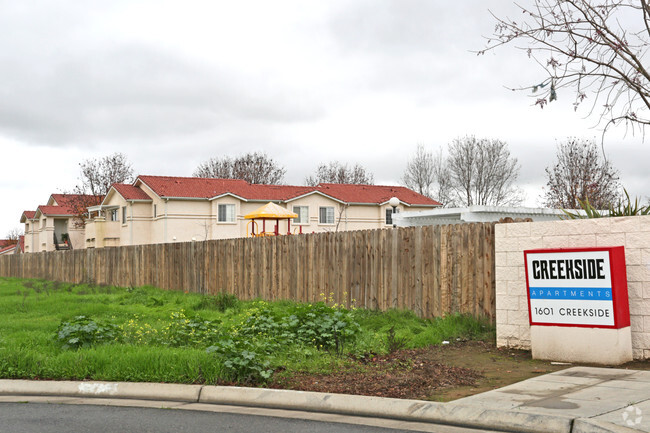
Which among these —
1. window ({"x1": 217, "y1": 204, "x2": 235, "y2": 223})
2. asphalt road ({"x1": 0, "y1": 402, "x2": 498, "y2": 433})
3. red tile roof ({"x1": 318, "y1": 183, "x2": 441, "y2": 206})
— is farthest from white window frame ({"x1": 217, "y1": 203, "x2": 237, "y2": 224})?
asphalt road ({"x1": 0, "y1": 402, "x2": 498, "y2": 433})

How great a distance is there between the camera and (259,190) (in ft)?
174

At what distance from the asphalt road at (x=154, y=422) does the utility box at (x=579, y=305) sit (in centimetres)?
364

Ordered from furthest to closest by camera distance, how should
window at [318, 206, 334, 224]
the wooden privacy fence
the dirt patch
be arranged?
window at [318, 206, 334, 224] < the wooden privacy fence < the dirt patch

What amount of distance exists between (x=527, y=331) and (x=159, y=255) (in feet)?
58.3

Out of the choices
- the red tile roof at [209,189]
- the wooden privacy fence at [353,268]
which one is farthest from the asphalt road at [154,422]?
the red tile roof at [209,189]

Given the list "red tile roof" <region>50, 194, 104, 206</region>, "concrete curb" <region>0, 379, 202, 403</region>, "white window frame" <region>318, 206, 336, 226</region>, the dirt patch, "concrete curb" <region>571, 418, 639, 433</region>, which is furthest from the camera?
"red tile roof" <region>50, 194, 104, 206</region>

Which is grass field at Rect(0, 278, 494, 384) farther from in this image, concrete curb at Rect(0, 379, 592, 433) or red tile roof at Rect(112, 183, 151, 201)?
red tile roof at Rect(112, 183, 151, 201)

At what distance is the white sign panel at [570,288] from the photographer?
29.7 feet

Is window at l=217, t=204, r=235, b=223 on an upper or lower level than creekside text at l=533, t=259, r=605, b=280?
upper

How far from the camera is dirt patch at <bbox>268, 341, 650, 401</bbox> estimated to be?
24.4ft

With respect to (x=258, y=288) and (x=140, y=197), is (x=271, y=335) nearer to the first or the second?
(x=258, y=288)

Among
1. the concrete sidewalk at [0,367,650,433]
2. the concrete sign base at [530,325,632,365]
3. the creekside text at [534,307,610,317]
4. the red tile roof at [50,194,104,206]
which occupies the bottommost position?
the concrete sidewalk at [0,367,650,433]

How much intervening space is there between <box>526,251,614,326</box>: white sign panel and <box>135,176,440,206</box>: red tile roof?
133 ft

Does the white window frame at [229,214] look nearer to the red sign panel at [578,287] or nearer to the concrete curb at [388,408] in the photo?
the red sign panel at [578,287]
